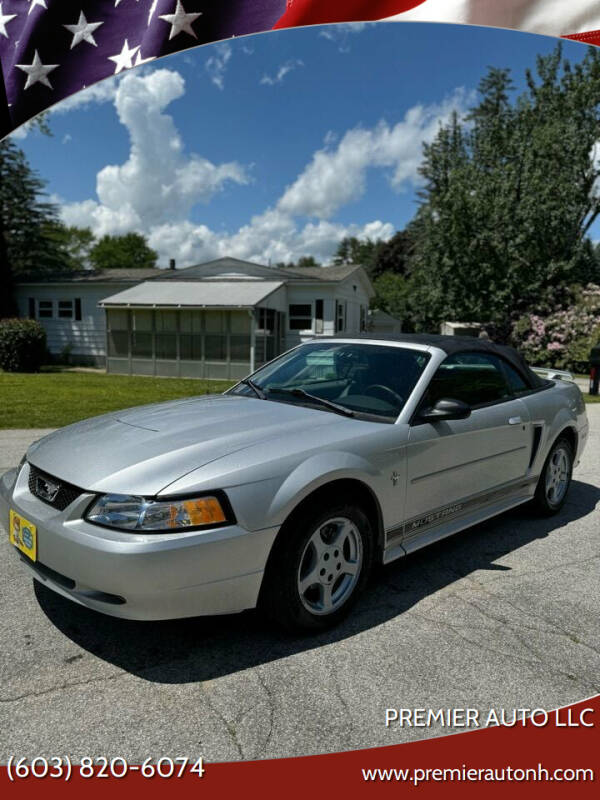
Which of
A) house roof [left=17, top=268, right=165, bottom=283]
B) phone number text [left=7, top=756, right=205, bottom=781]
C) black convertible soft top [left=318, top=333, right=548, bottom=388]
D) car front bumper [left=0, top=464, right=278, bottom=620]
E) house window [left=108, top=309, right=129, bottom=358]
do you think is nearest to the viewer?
phone number text [left=7, top=756, right=205, bottom=781]

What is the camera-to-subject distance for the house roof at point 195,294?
66.6 ft

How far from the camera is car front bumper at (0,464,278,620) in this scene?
2359mm

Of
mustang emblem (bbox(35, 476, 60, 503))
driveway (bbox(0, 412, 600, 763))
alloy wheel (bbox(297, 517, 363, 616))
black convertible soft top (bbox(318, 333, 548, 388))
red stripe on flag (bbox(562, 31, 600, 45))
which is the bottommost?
driveway (bbox(0, 412, 600, 763))

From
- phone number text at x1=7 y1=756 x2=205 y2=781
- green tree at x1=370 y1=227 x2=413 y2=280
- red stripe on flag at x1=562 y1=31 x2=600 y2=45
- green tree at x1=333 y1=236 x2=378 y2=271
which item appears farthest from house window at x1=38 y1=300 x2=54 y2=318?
green tree at x1=333 y1=236 x2=378 y2=271

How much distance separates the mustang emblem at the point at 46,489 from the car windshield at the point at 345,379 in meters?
1.51

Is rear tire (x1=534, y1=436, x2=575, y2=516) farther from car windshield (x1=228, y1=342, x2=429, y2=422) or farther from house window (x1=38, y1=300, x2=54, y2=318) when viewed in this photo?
house window (x1=38, y1=300, x2=54, y2=318)

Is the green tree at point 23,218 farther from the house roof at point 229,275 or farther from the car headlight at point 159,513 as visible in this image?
the car headlight at point 159,513

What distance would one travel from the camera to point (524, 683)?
2521 millimetres

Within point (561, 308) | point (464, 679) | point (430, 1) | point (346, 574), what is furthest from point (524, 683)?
point (561, 308)

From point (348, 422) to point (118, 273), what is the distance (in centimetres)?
2608

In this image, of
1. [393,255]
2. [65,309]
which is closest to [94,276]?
[65,309]

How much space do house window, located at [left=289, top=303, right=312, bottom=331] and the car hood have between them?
19731 millimetres

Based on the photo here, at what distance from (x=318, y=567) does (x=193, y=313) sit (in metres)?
19.0

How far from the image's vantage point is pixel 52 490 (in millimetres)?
2760
